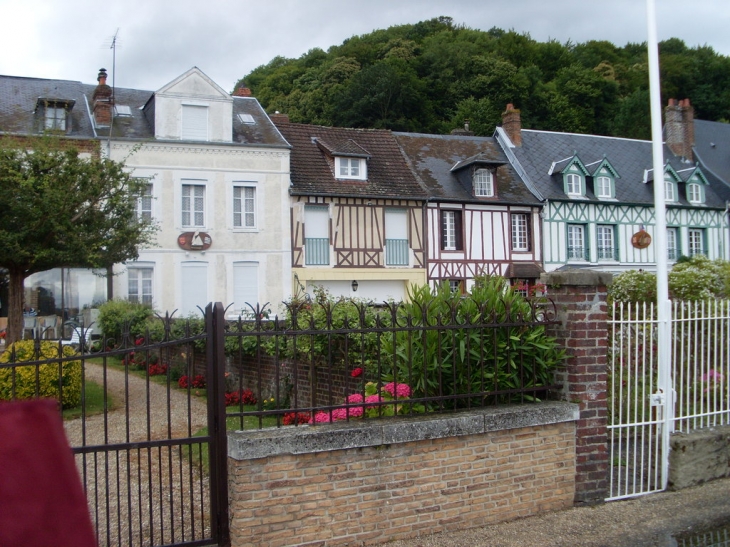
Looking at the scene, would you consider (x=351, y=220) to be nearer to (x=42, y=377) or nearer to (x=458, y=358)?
(x=42, y=377)

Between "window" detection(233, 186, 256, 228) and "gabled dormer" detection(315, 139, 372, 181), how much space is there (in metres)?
3.26

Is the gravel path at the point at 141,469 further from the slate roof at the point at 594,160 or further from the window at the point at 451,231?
the slate roof at the point at 594,160

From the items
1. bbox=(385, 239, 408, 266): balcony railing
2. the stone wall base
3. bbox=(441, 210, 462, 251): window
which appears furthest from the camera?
bbox=(441, 210, 462, 251): window

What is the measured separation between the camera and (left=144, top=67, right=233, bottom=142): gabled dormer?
23.3 metres

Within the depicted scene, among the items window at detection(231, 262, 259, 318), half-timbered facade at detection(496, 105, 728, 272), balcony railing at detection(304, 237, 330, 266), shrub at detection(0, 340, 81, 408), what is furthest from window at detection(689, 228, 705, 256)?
shrub at detection(0, 340, 81, 408)

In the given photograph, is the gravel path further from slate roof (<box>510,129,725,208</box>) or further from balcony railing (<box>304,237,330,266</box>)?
slate roof (<box>510,129,725,208</box>)

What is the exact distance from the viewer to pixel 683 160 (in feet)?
111

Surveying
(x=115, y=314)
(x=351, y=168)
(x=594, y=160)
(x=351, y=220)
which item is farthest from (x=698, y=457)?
(x=594, y=160)

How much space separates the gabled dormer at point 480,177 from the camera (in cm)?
2700

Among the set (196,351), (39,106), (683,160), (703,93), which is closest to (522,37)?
(703,93)

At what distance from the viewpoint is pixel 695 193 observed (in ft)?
105

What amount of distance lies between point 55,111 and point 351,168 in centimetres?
1023

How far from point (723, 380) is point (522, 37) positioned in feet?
177

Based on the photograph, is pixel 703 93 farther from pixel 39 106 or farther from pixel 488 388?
pixel 488 388
